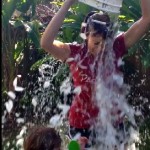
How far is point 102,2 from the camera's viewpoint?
110 inches

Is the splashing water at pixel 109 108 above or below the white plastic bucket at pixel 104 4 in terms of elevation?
below

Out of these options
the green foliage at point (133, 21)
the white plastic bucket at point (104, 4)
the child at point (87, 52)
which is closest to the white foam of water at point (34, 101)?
the green foliage at point (133, 21)

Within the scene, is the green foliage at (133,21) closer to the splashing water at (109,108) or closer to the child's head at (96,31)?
the splashing water at (109,108)

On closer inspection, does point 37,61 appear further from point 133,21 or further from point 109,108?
point 109,108

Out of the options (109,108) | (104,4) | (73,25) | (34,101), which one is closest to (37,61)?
(34,101)

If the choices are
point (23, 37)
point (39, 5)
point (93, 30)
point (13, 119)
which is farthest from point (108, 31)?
point (39, 5)

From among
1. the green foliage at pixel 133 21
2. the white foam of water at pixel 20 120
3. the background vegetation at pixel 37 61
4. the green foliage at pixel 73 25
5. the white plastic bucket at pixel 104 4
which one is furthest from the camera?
the white foam of water at pixel 20 120

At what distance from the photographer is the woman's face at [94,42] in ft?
9.29

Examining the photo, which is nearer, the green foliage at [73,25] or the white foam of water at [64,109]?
the white foam of water at [64,109]

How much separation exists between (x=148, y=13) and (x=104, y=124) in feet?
2.58

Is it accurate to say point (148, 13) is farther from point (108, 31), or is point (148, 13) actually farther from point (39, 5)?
point (39, 5)

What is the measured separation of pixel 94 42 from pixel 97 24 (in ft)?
0.36

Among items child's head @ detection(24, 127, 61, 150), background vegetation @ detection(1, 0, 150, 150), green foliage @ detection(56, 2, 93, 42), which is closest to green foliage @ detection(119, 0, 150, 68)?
background vegetation @ detection(1, 0, 150, 150)

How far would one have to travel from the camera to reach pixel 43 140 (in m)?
2.12
